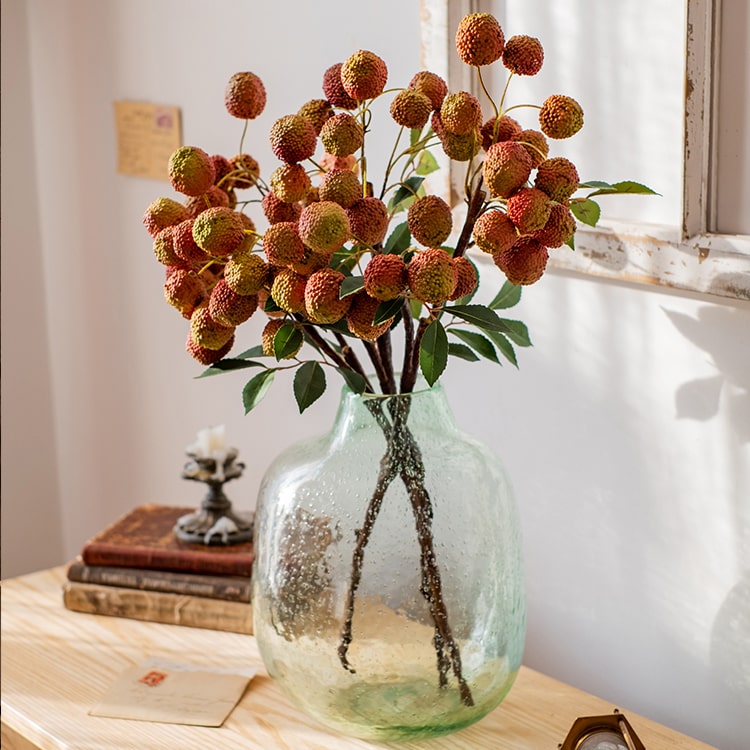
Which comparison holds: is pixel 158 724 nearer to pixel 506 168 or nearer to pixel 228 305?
pixel 228 305

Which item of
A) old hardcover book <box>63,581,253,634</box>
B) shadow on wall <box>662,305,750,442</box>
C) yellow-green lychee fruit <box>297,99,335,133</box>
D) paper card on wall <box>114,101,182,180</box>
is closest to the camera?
yellow-green lychee fruit <box>297,99,335,133</box>

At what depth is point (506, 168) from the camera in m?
0.79

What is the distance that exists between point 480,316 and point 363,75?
199 mm

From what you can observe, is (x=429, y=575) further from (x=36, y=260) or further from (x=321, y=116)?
(x=36, y=260)

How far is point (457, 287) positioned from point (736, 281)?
0.27 m

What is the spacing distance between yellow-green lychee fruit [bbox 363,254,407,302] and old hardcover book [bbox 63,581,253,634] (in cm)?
57

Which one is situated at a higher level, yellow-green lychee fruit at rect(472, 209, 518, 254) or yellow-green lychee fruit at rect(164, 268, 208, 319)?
yellow-green lychee fruit at rect(472, 209, 518, 254)

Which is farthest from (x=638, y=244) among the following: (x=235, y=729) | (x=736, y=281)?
(x=235, y=729)

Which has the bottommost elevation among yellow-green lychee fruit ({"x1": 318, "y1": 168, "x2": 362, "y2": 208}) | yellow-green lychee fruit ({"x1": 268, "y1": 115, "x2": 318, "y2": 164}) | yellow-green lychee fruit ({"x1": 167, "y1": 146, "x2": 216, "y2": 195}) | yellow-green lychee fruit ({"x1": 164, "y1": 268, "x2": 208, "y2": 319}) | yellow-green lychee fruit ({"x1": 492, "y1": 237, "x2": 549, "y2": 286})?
yellow-green lychee fruit ({"x1": 164, "y1": 268, "x2": 208, "y2": 319})

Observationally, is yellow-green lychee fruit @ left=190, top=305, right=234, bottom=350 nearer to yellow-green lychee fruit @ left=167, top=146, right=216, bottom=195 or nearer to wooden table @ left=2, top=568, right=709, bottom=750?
yellow-green lychee fruit @ left=167, top=146, right=216, bottom=195

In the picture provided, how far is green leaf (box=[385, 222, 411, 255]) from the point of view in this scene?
0.96m

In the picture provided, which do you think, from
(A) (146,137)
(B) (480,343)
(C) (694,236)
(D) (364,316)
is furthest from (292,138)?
(A) (146,137)

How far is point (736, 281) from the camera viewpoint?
944 millimetres

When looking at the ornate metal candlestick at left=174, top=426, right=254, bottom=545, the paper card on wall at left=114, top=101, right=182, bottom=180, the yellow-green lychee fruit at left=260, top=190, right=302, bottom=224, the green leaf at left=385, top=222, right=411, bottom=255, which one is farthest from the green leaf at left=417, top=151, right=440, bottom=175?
the paper card on wall at left=114, top=101, right=182, bottom=180
